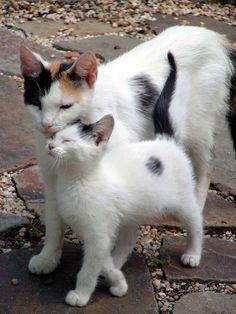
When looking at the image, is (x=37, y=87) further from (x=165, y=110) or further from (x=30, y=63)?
(x=165, y=110)

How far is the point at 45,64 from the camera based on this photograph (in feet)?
11.1

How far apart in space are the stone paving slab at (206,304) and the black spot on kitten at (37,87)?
117 cm

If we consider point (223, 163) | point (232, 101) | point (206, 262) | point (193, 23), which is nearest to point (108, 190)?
point (206, 262)

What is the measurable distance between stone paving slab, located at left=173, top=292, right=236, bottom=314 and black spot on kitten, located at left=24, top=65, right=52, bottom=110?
117 cm

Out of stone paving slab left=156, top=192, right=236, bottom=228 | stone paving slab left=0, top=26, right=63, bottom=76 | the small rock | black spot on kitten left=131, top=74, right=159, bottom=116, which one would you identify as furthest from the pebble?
stone paving slab left=0, top=26, right=63, bottom=76

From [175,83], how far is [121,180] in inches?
27.6

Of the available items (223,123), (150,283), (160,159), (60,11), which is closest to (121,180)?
(160,159)

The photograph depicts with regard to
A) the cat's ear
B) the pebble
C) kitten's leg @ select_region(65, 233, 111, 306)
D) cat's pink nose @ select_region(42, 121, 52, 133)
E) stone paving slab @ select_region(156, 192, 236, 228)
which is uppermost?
the cat's ear

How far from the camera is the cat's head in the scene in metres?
3.20

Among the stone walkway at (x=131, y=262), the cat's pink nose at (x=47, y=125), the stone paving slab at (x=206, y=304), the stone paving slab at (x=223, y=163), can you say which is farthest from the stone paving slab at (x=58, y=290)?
the stone paving slab at (x=223, y=163)

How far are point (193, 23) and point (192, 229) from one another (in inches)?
139

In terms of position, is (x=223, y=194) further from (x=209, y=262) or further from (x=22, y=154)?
(x=22, y=154)

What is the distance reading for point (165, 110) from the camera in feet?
11.6

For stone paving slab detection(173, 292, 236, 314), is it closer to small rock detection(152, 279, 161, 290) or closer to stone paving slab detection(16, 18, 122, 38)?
small rock detection(152, 279, 161, 290)
